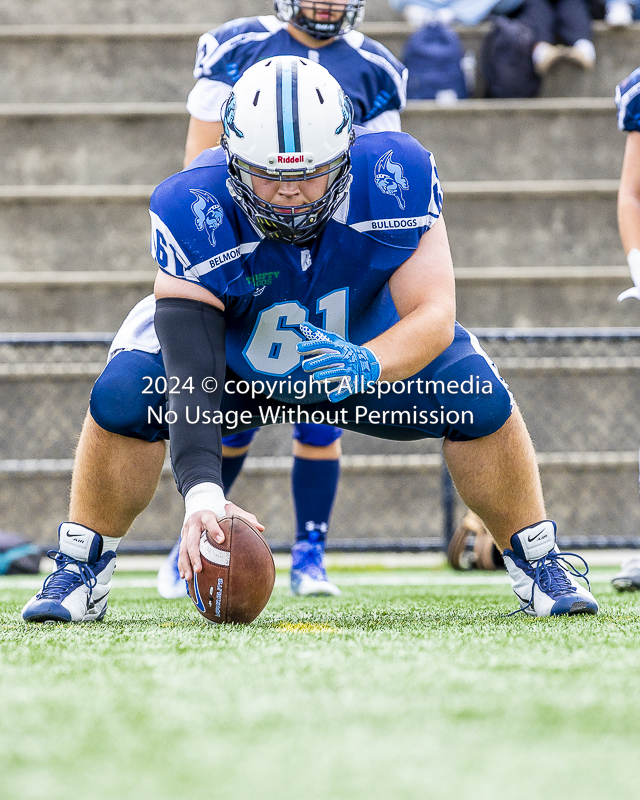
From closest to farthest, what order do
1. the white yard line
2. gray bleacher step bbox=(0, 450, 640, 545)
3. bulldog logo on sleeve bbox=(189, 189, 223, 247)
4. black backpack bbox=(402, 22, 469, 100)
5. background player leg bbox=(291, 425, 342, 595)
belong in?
1. bulldog logo on sleeve bbox=(189, 189, 223, 247)
2. background player leg bbox=(291, 425, 342, 595)
3. the white yard line
4. gray bleacher step bbox=(0, 450, 640, 545)
5. black backpack bbox=(402, 22, 469, 100)

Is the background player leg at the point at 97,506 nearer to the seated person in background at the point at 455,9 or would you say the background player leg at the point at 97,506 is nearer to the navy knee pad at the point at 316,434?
the navy knee pad at the point at 316,434

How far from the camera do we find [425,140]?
5738 mm

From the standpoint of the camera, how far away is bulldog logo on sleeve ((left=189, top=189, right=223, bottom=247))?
1.76m

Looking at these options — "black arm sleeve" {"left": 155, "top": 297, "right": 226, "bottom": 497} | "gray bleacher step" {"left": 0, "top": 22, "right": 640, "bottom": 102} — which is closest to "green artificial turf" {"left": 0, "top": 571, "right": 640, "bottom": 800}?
"black arm sleeve" {"left": 155, "top": 297, "right": 226, "bottom": 497}

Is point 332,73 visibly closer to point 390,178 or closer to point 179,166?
point 390,178

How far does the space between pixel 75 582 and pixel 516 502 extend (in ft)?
2.67

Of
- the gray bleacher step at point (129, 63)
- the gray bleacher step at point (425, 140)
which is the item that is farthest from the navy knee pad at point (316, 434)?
the gray bleacher step at point (129, 63)

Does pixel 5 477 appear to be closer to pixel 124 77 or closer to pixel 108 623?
pixel 124 77

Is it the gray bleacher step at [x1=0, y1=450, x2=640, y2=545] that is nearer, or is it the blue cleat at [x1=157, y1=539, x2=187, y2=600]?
the blue cleat at [x1=157, y1=539, x2=187, y2=600]

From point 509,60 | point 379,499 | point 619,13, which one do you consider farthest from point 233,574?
point 619,13

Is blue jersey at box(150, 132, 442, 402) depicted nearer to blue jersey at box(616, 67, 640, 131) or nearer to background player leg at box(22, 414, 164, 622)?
background player leg at box(22, 414, 164, 622)

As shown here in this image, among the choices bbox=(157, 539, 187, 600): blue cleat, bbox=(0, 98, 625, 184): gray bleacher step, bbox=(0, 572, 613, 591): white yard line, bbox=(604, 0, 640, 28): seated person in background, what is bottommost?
bbox=(0, 572, 613, 591): white yard line

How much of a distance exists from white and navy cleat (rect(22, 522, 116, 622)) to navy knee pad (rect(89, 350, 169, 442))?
205 mm

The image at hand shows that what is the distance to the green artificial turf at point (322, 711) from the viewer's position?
752mm
